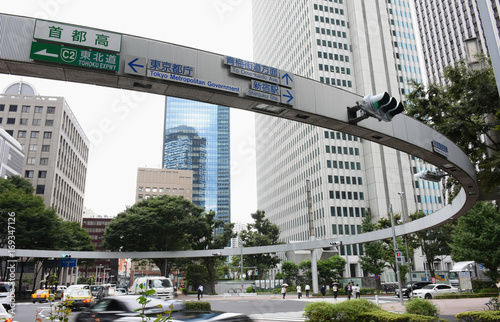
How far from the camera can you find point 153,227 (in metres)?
48.9

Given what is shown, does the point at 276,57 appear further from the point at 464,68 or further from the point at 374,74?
the point at 464,68

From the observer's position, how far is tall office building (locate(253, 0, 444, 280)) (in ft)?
247

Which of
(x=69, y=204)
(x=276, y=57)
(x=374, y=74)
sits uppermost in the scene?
(x=276, y=57)

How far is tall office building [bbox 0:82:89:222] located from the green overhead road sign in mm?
71406

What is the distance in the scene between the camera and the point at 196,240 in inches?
2058

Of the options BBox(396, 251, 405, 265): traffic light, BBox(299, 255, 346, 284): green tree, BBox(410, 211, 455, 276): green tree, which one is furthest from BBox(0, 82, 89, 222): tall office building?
BBox(396, 251, 405, 265): traffic light

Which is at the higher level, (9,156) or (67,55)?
(9,156)

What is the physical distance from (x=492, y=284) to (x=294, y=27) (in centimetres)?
7576

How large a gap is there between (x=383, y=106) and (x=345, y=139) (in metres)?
74.3

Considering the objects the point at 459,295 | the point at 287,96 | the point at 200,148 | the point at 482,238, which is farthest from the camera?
the point at 200,148

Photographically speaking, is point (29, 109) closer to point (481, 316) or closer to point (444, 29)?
point (481, 316)

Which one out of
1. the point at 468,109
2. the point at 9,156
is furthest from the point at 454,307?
the point at 9,156

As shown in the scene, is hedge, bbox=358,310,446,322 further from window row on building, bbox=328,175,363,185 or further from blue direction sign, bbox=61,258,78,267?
window row on building, bbox=328,175,363,185

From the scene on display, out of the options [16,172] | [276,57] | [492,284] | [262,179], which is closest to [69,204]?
[16,172]
